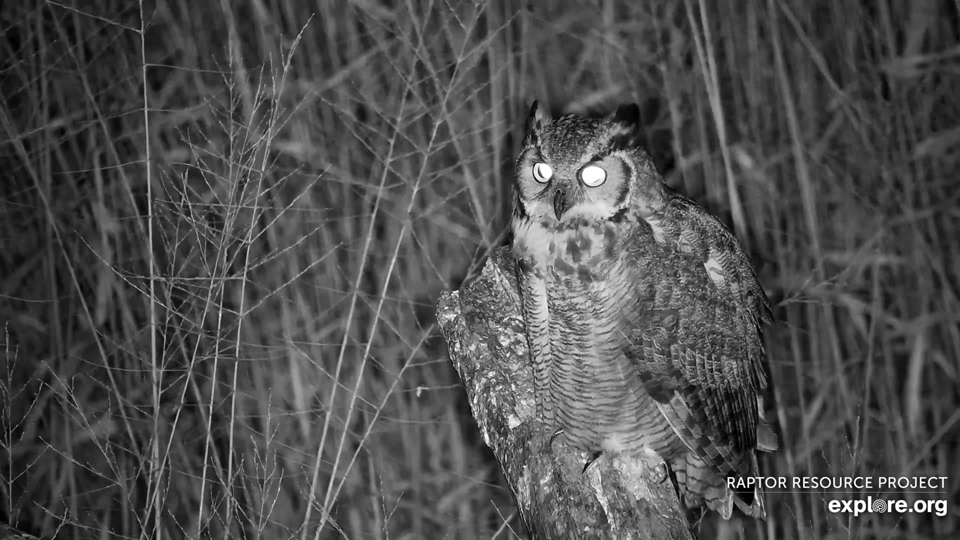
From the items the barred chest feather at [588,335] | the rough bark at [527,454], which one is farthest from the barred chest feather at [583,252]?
the rough bark at [527,454]

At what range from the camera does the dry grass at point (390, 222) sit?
183cm

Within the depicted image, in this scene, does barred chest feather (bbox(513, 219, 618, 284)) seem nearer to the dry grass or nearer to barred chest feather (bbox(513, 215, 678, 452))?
barred chest feather (bbox(513, 215, 678, 452))

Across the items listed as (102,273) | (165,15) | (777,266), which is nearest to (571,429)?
(777,266)

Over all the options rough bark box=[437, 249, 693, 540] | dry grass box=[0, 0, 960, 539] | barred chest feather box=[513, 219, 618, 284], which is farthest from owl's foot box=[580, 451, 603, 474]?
dry grass box=[0, 0, 960, 539]

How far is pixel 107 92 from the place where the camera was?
224 cm

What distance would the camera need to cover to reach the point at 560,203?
1214mm

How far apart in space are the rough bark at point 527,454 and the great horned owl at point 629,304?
5cm

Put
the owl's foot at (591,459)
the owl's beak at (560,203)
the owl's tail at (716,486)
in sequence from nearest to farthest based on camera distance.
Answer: the owl's beak at (560,203)
the owl's foot at (591,459)
the owl's tail at (716,486)

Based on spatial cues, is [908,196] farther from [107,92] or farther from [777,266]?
[107,92]

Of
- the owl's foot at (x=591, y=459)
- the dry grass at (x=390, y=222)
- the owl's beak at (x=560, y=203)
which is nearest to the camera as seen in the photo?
the owl's beak at (x=560, y=203)

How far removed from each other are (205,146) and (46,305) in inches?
25.9

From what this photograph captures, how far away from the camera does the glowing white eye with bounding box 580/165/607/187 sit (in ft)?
4.01

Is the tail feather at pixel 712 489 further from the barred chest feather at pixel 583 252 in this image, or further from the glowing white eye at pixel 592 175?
the glowing white eye at pixel 592 175

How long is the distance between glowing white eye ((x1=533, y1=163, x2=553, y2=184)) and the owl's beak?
0.12 ft
